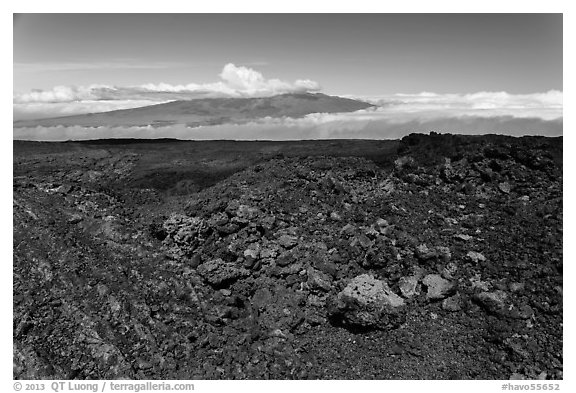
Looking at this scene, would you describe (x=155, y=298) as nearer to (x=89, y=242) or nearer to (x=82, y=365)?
(x=82, y=365)

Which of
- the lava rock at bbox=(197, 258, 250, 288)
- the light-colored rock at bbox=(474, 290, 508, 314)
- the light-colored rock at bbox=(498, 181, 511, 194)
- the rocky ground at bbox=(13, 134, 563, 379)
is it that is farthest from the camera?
the light-colored rock at bbox=(498, 181, 511, 194)

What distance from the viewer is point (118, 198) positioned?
14.5m

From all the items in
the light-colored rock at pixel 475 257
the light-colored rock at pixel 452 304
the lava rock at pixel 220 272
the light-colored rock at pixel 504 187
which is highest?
the light-colored rock at pixel 504 187

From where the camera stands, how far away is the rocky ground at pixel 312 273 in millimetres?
9320

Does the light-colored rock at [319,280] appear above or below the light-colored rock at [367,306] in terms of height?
above

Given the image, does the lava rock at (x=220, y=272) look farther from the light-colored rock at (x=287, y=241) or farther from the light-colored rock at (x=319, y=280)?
the light-colored rock at (x=319, y=280)

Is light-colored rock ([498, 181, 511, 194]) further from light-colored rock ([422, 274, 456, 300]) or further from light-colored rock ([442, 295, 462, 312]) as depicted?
light-colored rock ([442, 295, 462, 312])

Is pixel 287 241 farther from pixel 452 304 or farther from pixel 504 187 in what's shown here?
pixel 504 187

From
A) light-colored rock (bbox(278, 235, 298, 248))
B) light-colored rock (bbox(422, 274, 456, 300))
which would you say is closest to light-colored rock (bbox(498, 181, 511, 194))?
light-colored rock (bbox(422, 274, 456, 300))

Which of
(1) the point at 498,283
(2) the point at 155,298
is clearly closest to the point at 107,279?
(2) the point at 155,298

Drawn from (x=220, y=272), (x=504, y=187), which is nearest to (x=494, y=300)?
(x=504, y=187)

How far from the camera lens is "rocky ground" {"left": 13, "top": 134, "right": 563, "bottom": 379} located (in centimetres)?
932

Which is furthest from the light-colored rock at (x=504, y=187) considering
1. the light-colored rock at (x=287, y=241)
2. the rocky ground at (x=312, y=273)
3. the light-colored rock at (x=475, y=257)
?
the light-colored rock at (x=287, y=241)

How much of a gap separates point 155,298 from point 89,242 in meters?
2.99
